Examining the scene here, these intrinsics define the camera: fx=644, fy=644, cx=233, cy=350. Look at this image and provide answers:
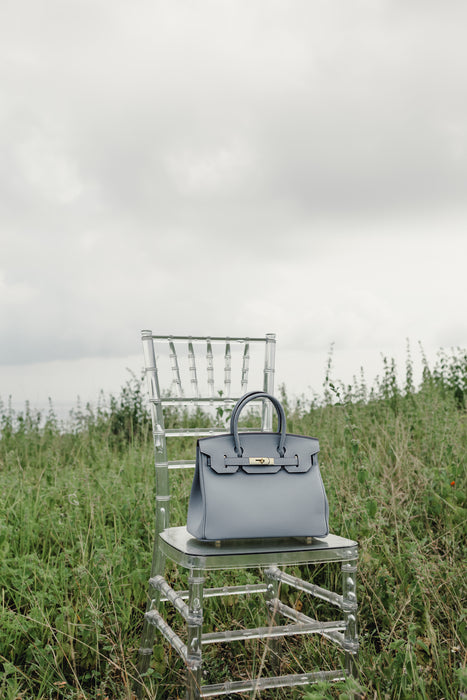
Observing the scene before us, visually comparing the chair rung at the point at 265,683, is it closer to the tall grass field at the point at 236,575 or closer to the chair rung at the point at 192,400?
the tall grass field at the point at 236,575

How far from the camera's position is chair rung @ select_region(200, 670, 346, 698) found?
1.95m

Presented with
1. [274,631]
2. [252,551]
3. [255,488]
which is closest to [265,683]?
[274,631]

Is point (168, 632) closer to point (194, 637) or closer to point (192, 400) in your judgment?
point (194, 637)

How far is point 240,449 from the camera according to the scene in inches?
82.8

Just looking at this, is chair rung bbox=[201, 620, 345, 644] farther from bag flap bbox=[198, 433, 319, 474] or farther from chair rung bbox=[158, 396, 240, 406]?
chair rung bbox=[158, 396, 240, 406]

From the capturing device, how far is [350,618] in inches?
84.0

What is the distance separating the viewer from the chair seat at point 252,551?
6.40 ft

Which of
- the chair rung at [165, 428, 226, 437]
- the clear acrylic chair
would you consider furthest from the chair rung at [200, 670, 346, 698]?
the chair rung at [165, 428, 226, 437]

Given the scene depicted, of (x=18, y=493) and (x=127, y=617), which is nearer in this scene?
(x=127, y=617)

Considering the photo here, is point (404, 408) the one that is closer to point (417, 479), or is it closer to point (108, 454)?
point (417, 479)

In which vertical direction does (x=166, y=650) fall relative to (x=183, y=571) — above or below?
below

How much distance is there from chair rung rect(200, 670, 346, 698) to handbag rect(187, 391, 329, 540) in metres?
0.43

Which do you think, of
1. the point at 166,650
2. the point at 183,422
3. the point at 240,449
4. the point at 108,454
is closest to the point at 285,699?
the point at 166,650

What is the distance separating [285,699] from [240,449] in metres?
1.01
